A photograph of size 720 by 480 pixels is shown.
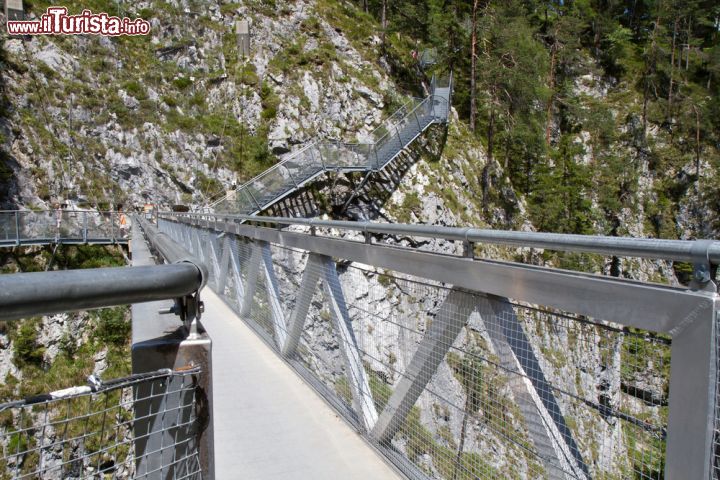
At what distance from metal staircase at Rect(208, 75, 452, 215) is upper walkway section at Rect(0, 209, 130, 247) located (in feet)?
15.8

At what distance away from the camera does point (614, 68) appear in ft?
135

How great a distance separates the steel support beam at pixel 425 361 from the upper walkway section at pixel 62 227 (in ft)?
62.3

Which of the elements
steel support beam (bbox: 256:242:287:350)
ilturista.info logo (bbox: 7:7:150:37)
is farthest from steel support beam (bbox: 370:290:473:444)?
ilturista.info logo (bbox: 7:7:150:37)

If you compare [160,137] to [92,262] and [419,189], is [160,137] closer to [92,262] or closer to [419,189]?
[92,262]

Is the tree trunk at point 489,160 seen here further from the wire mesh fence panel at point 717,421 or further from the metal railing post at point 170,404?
the metal railing post at point 170,404

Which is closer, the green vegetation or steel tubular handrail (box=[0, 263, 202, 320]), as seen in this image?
steel tubular handrail (box=[0, 263, 202, 320])

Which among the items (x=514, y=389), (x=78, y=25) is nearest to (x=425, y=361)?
(x=514, y=389)

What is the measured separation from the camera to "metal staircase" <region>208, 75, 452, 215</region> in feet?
57.7

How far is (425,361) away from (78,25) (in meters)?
28.7

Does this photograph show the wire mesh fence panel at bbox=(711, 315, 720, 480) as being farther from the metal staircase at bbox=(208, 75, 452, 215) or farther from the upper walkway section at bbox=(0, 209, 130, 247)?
the upper walkway section at bbox=(0, 209, 130, 247)

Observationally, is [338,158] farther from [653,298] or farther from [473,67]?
[653,298]

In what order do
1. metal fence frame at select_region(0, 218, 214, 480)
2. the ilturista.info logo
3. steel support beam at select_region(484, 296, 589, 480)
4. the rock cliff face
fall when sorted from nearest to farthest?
metal fence frame at select_region(0, 218, 214, 480)
steel support beam at select_region(484, 296, 589, 480)
the rock cliff face
the ilturista.info logo

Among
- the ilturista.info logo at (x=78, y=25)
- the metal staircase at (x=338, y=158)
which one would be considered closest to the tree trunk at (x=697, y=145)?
the metal staircase at (x=338, y=158)

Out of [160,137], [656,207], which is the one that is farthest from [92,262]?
[656,207]
